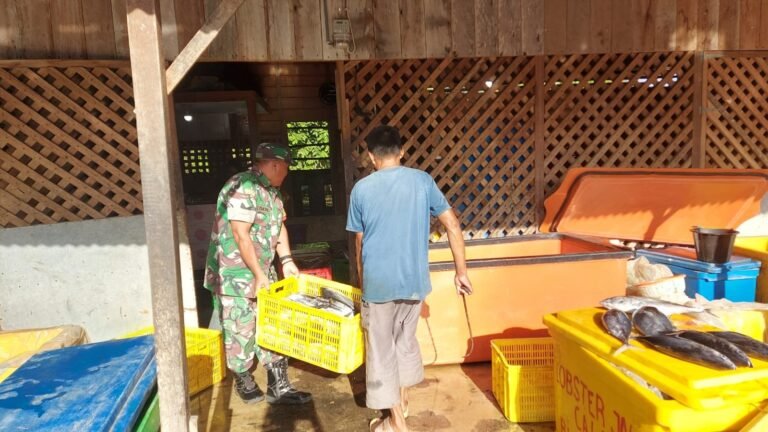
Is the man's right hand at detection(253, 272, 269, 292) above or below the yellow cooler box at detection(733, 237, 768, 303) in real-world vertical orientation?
above

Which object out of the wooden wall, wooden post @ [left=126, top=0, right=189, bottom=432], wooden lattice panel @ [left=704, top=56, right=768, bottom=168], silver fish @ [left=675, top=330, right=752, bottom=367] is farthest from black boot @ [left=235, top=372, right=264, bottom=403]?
wooden lattice panel @ [left=704, top=56, right=768, bottom=168]

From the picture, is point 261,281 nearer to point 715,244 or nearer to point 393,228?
point 393,228

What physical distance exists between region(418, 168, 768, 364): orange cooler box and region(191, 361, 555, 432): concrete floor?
0.29m

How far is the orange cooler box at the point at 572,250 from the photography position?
153 inches

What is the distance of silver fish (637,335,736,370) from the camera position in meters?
1.91

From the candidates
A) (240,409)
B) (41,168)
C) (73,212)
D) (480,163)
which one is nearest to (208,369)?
(240,409)

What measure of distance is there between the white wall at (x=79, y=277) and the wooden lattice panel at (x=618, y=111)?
423cm

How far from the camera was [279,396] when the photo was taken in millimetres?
3527

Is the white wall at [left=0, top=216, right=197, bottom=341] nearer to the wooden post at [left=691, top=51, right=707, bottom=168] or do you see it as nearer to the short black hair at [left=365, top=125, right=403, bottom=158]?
the short black hair at [left=365, top=125, right=403, bottom=158]

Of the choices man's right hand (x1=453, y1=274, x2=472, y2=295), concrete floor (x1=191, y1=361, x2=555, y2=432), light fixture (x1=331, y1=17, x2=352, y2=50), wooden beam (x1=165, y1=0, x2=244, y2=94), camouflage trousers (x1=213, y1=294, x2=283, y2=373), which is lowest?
concrete floor (x1=191, y1=361, x2=555, y2=432)

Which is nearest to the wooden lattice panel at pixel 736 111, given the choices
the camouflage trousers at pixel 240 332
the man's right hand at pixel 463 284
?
the man's right hand at pixel 463 284

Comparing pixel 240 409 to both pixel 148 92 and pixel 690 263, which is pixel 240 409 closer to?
pixel 148 92

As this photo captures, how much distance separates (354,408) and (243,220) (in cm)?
148

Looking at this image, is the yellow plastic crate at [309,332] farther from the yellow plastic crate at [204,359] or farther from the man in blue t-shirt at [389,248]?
the yellow plastic crate at [204,359]
